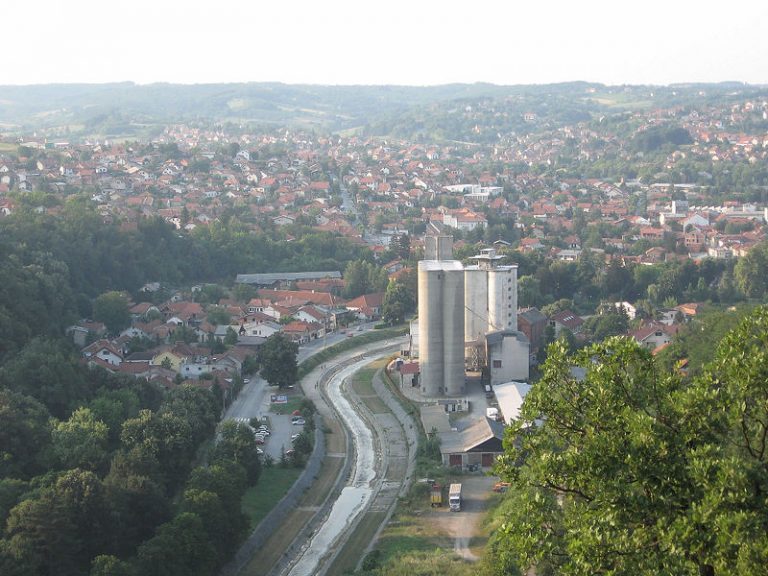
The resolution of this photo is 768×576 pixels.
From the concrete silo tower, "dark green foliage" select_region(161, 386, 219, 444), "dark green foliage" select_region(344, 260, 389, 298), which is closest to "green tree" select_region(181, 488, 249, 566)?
"dark green foliage" select_region(161, 386, 219, 444)

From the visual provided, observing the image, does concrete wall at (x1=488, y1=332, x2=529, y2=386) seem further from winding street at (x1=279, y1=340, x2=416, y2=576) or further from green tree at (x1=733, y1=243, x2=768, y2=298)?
green tree at (x1=733, y1=243, x2=768, y2=298)

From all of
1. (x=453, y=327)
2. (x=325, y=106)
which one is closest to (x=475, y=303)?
(x=453, y=327)

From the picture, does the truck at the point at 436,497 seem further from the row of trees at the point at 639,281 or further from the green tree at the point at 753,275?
the green tree at the point at 753,275

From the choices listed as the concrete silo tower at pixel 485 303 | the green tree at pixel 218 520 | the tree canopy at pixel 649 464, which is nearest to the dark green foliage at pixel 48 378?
the green tree at pixel 218 520

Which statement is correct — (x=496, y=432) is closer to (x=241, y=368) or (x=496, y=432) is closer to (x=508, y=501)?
(x=508, y=501)

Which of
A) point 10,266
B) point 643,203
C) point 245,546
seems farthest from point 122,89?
point 245,546

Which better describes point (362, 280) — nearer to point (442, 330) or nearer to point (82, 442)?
point (442, 330)
